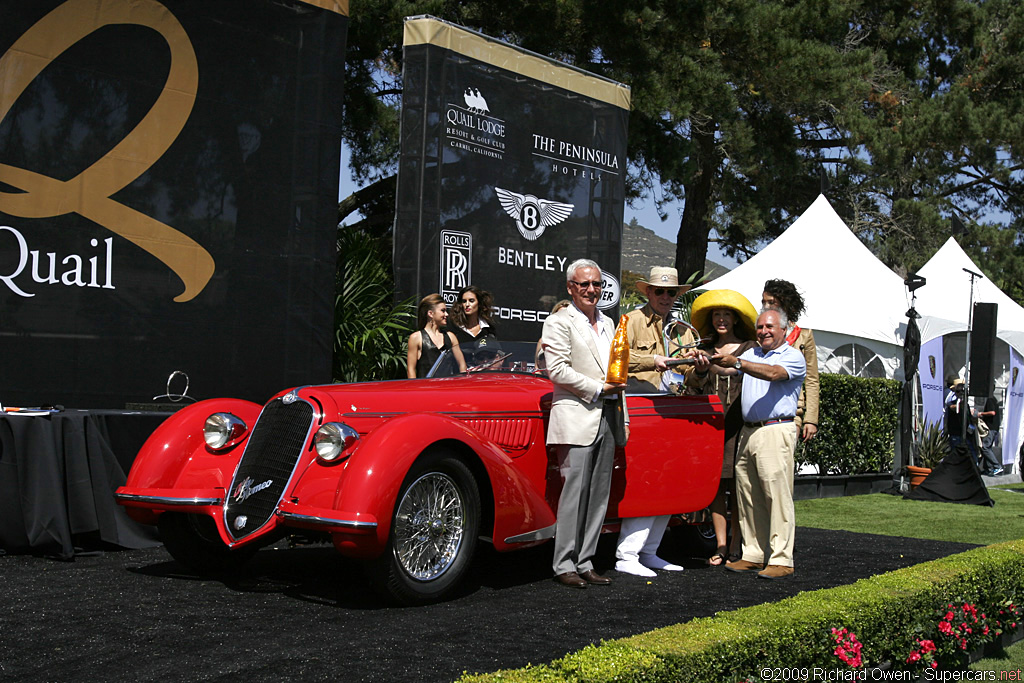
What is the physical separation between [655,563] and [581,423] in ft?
4.25

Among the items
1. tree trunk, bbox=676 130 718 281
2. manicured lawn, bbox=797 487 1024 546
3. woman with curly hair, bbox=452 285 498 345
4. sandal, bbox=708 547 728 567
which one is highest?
tree trunk, bbox=676 130 718 281

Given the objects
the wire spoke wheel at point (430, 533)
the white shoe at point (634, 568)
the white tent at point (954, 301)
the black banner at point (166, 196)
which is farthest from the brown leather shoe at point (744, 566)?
the white tent at point (954, 301)

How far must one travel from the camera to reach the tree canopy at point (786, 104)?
48.0 feet

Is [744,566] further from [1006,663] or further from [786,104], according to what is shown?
[786,104]

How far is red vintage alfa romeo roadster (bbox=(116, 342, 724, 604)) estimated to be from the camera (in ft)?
15.5

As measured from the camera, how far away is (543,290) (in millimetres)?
10984

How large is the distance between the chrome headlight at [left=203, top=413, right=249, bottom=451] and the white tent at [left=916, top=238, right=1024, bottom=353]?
40.3 ft

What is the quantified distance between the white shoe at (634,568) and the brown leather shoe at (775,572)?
642 millimetres

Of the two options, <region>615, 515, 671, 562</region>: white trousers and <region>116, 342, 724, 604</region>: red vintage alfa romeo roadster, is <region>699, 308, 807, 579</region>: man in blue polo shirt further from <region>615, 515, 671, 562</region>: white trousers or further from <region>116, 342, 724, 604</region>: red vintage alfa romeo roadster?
<region>615, 515, 671, 562</region>: white trousers

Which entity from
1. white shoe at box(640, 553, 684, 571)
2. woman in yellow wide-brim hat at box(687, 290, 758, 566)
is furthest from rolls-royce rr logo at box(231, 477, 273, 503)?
woman in yellow wide-brim hat at box(687, 290, 758, 566)

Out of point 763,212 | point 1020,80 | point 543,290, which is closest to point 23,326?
point 543,290

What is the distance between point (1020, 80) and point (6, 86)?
24.0 m

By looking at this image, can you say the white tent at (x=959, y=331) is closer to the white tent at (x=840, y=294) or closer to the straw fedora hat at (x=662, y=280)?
the white tent at (x=840, y=294)

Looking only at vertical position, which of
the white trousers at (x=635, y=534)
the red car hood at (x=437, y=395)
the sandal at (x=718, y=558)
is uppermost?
the red car hood at (x=437, y=395)
